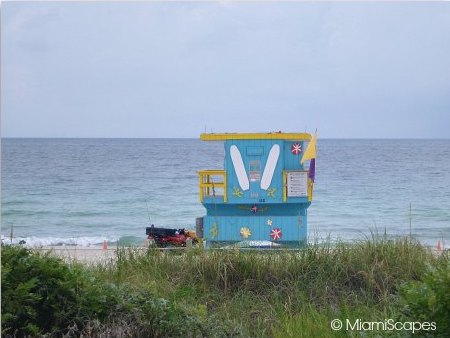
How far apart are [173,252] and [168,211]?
645 inches

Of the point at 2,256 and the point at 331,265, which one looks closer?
the point at 2,256

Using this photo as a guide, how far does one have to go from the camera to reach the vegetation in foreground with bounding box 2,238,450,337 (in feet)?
13.6

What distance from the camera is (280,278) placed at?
612cm

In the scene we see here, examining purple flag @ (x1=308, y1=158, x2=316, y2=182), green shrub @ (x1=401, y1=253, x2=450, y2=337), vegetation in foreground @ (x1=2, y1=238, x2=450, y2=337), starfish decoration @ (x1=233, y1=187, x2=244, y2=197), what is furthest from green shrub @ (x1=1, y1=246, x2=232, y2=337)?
starfish decoration @ (x1=233, y1=187, x2=244, y2=197)

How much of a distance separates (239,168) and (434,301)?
654cm

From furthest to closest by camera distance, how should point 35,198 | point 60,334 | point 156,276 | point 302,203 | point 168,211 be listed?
point 35,198, point 168,211, point 302,203, point 156,276, point 60,334

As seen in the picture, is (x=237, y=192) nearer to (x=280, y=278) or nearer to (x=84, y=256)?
(x=84, y=256)

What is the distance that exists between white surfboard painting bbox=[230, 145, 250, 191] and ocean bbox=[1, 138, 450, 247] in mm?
1161

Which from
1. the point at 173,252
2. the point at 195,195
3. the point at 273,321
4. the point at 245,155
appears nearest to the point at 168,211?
the point at 195,195

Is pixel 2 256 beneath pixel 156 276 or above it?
above

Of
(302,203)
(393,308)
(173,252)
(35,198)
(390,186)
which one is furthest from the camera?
(390,186)

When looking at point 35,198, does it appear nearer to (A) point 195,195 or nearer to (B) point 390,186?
(A) point 195,195

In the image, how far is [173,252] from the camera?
6.73m

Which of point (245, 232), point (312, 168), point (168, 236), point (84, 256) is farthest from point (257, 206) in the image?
point (84, 256)
